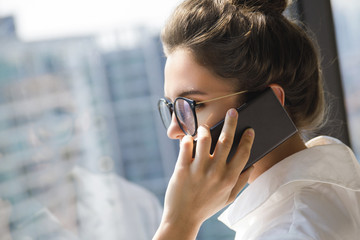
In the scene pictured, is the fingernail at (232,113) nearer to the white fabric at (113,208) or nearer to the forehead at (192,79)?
the forehead at (192,79)

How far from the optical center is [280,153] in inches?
43.6

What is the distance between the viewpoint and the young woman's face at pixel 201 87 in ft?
3.37

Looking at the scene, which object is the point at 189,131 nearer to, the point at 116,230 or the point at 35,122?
the point at 35,122

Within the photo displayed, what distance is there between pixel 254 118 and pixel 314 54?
1.05ft

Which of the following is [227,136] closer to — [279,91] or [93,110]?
[279,91]

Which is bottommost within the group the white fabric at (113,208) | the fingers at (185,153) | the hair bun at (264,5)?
the white fabric at (113,208)

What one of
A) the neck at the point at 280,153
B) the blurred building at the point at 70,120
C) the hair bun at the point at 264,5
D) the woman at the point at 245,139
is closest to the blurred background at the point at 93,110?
the blurred building at the point at 70,120

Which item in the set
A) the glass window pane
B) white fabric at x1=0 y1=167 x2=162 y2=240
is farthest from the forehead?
the glass window pane

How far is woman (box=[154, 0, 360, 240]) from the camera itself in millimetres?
902

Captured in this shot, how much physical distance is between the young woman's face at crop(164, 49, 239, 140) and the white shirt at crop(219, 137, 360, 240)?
0.69 feet

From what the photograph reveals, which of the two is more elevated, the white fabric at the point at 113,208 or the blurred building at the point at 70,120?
the blurred building at the point at 70,120

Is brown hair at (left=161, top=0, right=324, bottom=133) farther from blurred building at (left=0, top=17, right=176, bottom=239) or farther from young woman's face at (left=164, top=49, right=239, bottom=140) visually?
blurred building at (left=0, top=17, right=176, bottom=239)

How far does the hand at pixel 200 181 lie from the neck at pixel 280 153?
0.49 feet

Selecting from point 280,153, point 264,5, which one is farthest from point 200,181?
point 264,5
